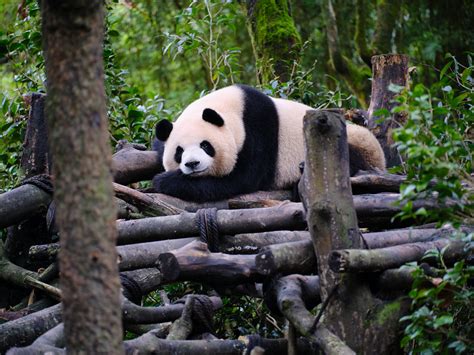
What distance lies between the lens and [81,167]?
2398mm

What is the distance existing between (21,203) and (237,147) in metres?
1.70

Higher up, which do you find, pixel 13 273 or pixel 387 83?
pixel 387 83

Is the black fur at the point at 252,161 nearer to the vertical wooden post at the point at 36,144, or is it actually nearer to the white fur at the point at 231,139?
the white fur at the point at 231,139

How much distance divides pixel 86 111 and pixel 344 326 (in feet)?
5.95

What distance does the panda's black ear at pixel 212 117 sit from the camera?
19.5 feet

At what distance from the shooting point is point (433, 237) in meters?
4.33

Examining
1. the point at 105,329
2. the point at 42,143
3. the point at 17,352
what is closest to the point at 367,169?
the point at 42,143

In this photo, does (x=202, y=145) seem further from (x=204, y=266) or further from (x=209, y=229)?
(x=204, y=266)

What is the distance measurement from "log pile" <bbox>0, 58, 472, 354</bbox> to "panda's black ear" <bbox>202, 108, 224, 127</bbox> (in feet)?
2.87

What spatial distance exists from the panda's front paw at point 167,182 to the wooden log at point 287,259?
6.86ft

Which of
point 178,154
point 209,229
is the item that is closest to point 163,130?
point 178,154

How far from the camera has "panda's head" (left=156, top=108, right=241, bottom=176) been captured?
5.95m

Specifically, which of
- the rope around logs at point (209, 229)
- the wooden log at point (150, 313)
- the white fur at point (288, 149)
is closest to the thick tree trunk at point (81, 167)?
the wooden log at point (150, 313)

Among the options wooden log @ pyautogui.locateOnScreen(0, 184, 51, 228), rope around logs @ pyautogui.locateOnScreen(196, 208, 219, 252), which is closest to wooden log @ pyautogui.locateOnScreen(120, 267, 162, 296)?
rope around logs @ pyautogui.locateOnScreen(196, 208, 219, 252)
